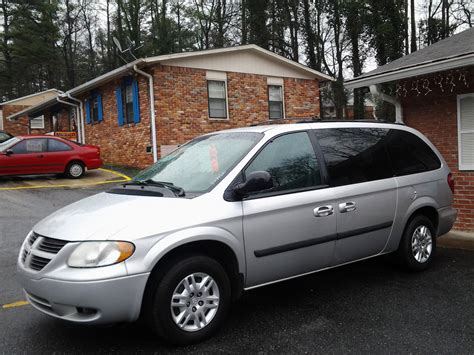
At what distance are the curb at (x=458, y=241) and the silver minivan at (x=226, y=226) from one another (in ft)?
5.21

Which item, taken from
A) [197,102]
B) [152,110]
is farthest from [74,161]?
[197,102]

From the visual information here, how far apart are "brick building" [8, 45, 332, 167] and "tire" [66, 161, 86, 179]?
221 centimetres

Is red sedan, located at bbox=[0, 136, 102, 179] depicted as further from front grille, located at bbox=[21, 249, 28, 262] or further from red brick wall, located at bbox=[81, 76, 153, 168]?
front grille, located at bbox=[21, 249, 28, 262]

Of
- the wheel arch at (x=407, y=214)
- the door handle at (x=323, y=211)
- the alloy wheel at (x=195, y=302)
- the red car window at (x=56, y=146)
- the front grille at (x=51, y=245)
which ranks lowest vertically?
the alloy wheel at (x=195, y=302)

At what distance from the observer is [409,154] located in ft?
16.6

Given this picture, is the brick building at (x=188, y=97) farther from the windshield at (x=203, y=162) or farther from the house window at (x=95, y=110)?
the windshield at (x=203, y=162)

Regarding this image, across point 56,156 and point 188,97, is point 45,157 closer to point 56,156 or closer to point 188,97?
point 56,156

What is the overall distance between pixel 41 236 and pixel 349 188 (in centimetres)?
278

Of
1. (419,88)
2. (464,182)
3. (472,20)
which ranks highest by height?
(472,20)

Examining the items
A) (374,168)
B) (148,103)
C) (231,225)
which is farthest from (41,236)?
(148,103)


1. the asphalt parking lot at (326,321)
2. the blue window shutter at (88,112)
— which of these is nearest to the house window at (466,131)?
the asphalt parking lot at (326,321)

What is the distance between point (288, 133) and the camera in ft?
13.6

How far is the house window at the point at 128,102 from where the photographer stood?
15.4 meters

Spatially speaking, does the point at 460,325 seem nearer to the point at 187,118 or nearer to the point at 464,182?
the point at 464,182
